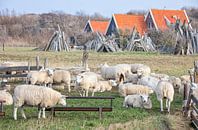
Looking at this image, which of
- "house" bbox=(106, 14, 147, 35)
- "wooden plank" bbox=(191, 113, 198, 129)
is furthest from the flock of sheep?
"house" bbox=(106, 14, 147, 35)

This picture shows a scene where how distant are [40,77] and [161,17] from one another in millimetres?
45374

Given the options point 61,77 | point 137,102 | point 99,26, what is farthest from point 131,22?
point 137,102

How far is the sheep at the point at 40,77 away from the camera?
51.5 feet

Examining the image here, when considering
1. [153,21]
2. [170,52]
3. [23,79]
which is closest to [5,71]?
[23,79]

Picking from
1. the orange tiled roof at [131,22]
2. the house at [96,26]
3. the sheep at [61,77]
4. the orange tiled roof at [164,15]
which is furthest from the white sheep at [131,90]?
the house at [96,26]

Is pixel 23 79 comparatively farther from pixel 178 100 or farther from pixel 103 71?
pixel 178 100

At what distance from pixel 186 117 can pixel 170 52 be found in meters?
30.6

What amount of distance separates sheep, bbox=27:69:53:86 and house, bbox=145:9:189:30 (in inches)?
1659

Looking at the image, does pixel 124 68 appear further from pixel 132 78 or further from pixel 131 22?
pixel 131 22

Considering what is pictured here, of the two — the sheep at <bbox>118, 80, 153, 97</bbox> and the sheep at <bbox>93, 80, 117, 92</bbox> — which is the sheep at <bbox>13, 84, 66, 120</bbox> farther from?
the sheep at <bbox>93, 80, 117, 92</bbox>

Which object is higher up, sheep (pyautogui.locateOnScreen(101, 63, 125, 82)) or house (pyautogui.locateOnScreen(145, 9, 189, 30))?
house (pyautogui.locateOnScreen(145, 9, 189, 30))

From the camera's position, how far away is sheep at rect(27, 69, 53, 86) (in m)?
15.7

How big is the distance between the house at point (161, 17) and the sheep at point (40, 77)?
4213cm

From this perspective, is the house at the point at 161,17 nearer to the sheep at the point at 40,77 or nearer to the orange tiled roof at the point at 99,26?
the orange tiled roof at the point at 99,26
